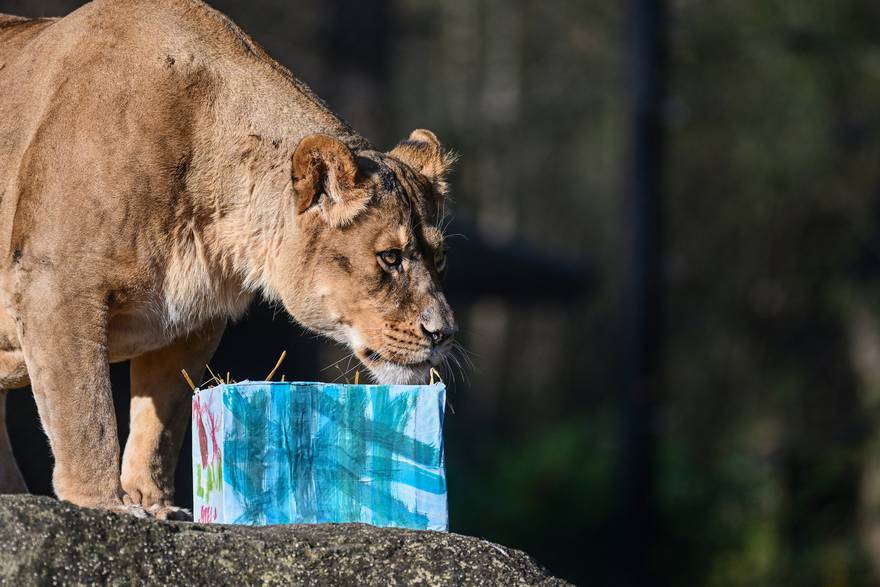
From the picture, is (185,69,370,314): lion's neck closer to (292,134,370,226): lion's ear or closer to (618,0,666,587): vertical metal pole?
(292,134,370,226): lion's ear

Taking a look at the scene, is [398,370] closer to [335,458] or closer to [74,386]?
[335,458]

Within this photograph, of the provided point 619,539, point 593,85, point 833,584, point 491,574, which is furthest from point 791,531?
point 593,85

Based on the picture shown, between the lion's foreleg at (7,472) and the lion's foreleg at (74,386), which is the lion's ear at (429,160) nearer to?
the lion's foreleg at (74,386)

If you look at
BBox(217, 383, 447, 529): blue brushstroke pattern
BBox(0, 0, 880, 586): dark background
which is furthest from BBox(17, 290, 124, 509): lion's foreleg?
BBox(0, 0, 880, 586): dark background

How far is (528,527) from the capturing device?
13633 millimetres

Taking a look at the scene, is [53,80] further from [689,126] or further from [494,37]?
[494,37]

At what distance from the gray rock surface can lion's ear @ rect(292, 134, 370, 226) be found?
118 centimetres

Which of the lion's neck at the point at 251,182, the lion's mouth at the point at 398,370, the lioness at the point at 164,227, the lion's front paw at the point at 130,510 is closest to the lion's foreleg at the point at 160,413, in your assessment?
the lioness at the point at 164,227

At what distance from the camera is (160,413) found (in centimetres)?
465

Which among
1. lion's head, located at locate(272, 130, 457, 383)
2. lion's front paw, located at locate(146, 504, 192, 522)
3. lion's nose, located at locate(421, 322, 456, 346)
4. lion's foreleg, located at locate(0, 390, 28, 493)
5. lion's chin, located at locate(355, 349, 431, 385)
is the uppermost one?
lion's head, located at locate(272, 130, 457, 383)

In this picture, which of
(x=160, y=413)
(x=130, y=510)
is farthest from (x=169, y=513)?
(x=160, y=413)

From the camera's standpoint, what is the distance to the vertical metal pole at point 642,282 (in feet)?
36.7

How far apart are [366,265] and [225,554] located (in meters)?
1.35

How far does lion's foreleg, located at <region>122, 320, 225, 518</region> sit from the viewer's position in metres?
4.59
